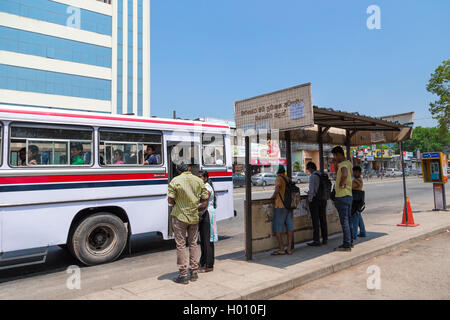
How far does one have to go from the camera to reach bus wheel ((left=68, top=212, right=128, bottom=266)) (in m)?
6.30

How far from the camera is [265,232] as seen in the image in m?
6.71

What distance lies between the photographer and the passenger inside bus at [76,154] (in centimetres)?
639

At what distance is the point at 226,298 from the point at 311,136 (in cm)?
522

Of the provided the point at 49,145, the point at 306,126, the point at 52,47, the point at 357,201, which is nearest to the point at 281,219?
the point at 306,126

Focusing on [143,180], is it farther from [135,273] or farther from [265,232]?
[265,232]

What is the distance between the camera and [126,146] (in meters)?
7.07

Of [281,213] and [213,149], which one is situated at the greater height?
[213,149]

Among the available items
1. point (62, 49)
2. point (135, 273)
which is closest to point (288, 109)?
point (135, 273)

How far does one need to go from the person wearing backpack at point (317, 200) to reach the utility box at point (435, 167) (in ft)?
24.3

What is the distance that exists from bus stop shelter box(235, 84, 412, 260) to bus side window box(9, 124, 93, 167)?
10.4 ft

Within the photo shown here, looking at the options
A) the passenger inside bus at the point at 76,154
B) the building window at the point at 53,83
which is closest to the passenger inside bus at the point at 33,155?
the passenger inside bus at the point at 76,154

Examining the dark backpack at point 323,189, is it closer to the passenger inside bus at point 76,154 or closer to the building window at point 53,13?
the passenger inside bus at point 76,154

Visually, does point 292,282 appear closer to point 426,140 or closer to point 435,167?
point 435,167

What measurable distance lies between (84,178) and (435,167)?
1212 centimetres
